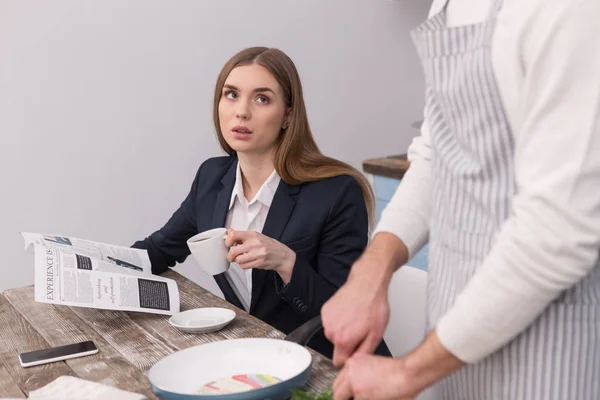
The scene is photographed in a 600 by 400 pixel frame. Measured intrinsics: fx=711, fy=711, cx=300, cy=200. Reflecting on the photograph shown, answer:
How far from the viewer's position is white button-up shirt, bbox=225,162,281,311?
1872mm

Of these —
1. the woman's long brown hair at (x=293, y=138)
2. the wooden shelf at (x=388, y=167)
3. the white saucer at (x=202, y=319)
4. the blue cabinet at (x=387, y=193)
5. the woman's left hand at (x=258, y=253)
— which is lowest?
the blue cabinet at (x=387, y=193)

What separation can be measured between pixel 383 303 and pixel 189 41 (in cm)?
231

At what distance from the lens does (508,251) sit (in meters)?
0.73

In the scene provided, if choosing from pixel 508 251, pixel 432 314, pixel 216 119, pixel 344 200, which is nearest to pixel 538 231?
pixel 508 251

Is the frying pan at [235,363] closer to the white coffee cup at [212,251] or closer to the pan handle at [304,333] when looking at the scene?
the pan handle at [304,333]

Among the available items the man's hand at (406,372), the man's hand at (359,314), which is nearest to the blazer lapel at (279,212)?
the man's hand at (359,314)

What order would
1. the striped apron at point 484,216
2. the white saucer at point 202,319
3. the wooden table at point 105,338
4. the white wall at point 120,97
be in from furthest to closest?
the white wall at point 120,97 < the white saucer at point 202,319 < the wooden table at point 105,338 < the striped apron at point 484,216

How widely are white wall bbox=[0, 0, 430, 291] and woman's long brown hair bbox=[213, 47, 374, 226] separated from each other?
3.61ft

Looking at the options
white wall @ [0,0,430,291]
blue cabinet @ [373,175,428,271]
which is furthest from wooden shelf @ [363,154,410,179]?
white wall @ [0,0,430,291]

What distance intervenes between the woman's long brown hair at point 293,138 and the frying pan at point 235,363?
0.70 metres

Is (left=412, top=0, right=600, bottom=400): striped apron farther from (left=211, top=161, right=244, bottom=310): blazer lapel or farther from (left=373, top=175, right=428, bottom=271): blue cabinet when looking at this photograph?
(left=373, top=175, right=428, bottom=271): blue cabinet

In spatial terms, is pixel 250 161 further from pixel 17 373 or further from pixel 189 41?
pixel 189 41

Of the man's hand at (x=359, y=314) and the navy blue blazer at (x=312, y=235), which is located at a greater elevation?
the man's hand at (x=359, y=314)

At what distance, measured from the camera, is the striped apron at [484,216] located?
83cm
